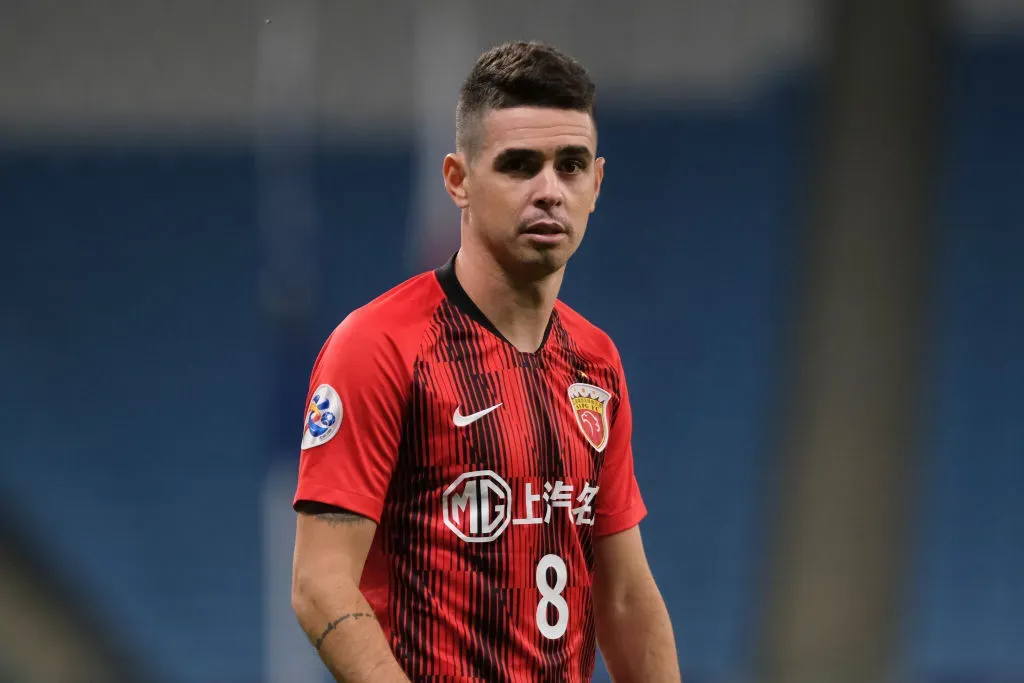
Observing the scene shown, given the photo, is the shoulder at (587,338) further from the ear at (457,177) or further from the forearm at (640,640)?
the forearm at (640,640)

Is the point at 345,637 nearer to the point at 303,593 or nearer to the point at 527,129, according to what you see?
the point at 303,593

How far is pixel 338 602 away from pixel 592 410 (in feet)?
1.86

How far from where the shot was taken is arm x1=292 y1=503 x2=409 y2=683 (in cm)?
201

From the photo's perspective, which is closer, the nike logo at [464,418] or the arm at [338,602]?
the arm at [338,602]

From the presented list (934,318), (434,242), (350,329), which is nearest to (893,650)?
(934,318)

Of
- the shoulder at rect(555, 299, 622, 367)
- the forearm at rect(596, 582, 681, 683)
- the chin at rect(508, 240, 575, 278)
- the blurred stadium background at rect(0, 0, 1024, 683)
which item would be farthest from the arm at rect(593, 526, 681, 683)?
the blurred stadium background at rect(0, 0, 1024, 683)

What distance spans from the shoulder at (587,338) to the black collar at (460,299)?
0.27ft

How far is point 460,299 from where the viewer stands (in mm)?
2305

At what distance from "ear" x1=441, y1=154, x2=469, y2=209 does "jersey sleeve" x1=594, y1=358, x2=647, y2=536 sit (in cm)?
41

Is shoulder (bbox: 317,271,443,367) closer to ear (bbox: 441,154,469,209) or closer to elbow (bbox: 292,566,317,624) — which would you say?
ear (bbox: 441,154,469,209)

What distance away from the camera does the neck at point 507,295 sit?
90.3 inches

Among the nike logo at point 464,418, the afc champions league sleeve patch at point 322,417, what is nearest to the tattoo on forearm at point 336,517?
the afc champions league sleeve patch at point 322,417

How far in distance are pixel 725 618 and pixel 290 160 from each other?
369 centimetres

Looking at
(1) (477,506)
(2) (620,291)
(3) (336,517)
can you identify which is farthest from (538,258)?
(2) (620,291)
